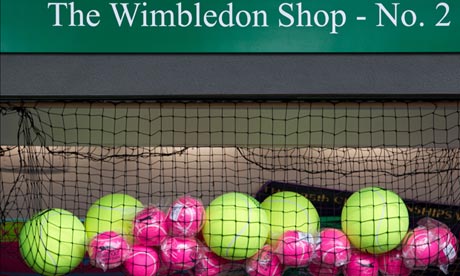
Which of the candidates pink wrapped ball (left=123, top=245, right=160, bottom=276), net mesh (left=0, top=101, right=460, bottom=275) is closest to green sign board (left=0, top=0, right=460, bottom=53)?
net mesh (left=0, top=101, right=460, bottom=275)

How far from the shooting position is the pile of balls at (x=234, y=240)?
185 cm

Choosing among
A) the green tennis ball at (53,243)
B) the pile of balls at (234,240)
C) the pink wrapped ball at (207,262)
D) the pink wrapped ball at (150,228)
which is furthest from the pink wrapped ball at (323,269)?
the green tennis ball at (53,243)

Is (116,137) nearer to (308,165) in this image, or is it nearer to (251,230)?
(308,165)

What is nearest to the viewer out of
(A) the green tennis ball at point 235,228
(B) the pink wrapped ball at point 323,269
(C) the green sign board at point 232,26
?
(C) the green sign board at point 232,26

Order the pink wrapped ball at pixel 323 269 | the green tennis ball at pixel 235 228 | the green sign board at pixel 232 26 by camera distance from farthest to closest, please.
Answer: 1. the pink wrapped ball at pixel 323 269
2. the green tennis ball at pixel 235 228
3. the green sign board at pixel 232 26

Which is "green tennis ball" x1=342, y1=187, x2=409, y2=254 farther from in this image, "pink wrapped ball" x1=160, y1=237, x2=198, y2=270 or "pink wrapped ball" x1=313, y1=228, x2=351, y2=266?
"pink wrapped ball" x1=160, y1=237, x2=198, y2=270

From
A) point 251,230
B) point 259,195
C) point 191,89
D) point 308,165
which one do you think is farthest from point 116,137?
point 191,89

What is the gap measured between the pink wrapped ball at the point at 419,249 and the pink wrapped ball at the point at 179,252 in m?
0.57

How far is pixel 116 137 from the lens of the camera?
309 cm

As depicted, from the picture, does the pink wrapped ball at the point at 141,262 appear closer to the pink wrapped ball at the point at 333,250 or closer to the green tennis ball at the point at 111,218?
the green tennis ball at the point at 111,218

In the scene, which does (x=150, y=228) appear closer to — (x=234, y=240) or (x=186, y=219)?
(x=186, y=219)

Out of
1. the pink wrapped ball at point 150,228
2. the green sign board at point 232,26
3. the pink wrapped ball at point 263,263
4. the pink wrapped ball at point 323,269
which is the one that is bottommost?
the pink wrapped ball at point 323,269

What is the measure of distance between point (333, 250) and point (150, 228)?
1.64 ft

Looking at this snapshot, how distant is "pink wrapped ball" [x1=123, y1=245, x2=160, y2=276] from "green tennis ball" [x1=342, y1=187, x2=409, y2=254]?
0.54 m
